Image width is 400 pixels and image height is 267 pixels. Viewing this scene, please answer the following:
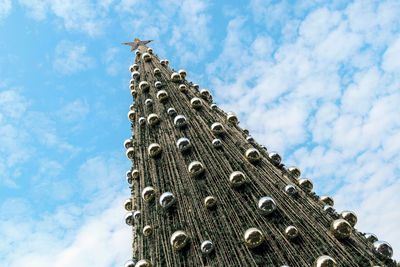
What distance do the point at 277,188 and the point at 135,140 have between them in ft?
14.0

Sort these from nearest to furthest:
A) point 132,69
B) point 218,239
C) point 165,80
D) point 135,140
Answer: point 218,239, point 135,140, point 165,80, point 132,69

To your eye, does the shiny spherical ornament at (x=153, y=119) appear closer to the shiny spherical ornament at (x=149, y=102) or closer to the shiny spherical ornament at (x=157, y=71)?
the shiny spherical ornament at (x=149, y=102)

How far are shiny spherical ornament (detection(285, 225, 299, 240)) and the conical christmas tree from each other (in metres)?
0.01

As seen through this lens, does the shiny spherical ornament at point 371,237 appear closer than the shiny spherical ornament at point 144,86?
Yes

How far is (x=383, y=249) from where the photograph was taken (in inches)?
154

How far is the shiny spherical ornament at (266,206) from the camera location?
4.39 meters

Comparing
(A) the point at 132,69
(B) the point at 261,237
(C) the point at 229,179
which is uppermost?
(A) the point at 132,69

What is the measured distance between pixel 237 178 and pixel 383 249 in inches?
89.4

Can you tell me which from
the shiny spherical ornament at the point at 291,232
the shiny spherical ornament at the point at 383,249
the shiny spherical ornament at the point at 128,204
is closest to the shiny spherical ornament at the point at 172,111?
the shiny spherical ornament at the point at 128,204

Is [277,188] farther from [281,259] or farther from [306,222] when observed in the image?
[281,259]

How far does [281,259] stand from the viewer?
3910 mm

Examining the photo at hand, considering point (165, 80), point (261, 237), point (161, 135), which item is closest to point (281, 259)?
point (261, 237)

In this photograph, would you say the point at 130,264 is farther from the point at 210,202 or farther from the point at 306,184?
the point at 306,184

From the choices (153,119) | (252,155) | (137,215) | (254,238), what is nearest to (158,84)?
(153,119)
